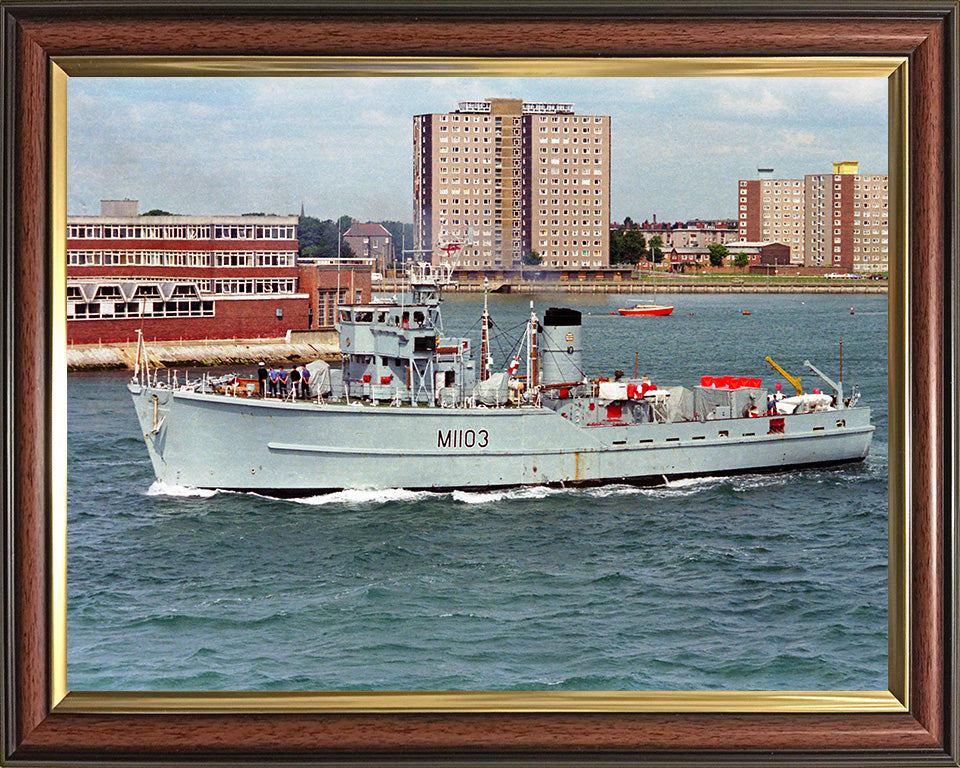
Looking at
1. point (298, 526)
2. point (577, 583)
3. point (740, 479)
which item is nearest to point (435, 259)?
point (298, 526)

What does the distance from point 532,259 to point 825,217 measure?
23.8 feet

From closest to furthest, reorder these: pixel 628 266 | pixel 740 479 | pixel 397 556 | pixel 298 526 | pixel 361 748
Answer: pixel 361 748, pixel 397 556, pixel 628 266, pixel 298 526, pixel 740 479

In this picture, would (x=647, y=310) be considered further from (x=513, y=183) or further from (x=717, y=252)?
(x=513, y=183)

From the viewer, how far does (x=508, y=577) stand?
14055 mm

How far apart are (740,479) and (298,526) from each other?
11014 millimetres

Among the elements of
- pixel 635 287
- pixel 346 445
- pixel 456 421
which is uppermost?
pixel 635 287

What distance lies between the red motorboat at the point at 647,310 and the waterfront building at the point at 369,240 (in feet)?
16.5

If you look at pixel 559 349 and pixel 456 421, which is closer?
A: pixel 456 421

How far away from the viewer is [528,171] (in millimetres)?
15656

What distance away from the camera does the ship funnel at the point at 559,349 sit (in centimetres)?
2875

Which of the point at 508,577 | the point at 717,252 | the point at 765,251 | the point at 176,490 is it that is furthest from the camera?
the point at 176,490

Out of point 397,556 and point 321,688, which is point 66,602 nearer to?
point 321,688

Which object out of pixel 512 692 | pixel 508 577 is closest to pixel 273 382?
pixel 508 577

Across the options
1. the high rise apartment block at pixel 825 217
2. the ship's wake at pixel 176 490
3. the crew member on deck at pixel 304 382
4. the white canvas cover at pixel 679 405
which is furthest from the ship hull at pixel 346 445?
the high rise apartment block at pixel 825 217
